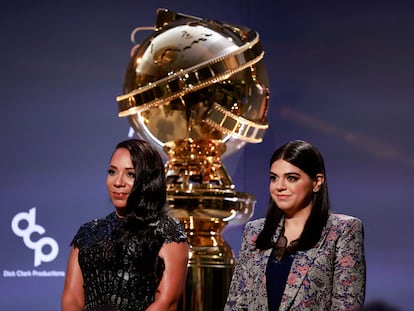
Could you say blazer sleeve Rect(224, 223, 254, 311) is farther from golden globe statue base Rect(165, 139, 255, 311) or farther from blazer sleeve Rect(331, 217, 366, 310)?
golden globe statue base Rect(165, 139, 255, 311)

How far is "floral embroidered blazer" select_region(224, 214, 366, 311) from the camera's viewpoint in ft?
8.00

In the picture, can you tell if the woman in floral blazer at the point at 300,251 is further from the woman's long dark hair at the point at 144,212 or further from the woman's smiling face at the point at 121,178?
the woman's smiling face at the point at 121,178

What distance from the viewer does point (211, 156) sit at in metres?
3.31

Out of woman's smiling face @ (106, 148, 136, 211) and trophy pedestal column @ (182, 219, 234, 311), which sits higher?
woman's smiling face @ (106, 148, 136, 211)

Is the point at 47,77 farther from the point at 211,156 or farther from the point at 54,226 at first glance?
the point at 211,156

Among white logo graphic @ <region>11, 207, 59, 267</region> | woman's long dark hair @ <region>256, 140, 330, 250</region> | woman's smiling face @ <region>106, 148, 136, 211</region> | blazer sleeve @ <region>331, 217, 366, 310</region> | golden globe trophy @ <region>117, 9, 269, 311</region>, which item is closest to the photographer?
blazer sleeve @ <region>331, 217, 366, 310</region>

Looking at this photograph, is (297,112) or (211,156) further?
(297,112)

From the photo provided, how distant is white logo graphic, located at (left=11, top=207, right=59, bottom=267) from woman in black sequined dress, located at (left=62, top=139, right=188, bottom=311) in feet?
4.42

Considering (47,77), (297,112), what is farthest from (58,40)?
(297,112)

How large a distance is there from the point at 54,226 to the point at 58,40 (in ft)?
2.82

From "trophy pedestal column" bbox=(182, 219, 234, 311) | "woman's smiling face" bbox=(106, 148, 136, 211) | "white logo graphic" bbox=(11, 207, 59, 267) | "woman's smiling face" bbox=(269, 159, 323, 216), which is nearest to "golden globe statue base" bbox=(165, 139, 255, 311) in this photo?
"trophy pedestal column" bbox=(182, 219, 234, 311)

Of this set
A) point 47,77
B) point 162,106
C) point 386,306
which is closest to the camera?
point 386,306

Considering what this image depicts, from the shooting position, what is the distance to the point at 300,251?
2504 millimetres

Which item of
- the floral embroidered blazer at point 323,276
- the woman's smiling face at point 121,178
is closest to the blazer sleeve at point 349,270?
the floral embroidered blazer at point 323,276
